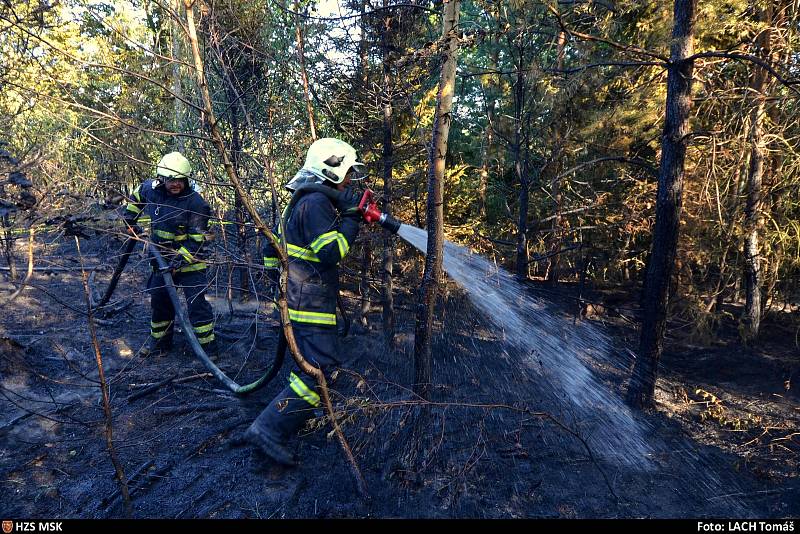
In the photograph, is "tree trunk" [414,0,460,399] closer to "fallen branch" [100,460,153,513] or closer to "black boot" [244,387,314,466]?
"black boot" [244,387,314,466]

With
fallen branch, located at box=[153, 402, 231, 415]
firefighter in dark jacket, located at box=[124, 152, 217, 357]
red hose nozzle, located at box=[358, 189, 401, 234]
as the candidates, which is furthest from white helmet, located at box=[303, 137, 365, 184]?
fallen branch, located at box=[153, 402, 231, 415]

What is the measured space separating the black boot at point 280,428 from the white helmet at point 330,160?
6.83 feet

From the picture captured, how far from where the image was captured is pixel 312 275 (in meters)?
4.34

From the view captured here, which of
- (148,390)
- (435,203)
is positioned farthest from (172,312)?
(435,203)

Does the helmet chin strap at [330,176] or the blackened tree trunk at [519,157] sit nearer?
the helmet chin strap at [330,176]

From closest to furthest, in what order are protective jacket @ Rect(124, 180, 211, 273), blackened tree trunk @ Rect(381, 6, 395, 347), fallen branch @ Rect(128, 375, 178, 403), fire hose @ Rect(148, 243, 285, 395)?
fire hose @ Rect(148, 243, 285, 395)
fallen branch @ Rect(128, 375, 178, 403)
protective jacket @ Rect(124, 180, 211, 273)
blackened tree trunk @ Rect(381, 6, 395, 347)

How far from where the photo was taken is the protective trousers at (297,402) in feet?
13.6

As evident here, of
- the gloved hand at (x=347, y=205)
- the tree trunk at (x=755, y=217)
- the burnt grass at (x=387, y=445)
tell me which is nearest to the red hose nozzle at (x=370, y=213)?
the gloved hand at (x=347, y=205)

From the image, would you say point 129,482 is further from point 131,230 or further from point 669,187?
point 669,187

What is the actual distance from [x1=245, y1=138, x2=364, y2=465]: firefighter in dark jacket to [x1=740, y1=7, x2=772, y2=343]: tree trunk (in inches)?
247

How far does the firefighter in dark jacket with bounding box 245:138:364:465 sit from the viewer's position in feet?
13.6

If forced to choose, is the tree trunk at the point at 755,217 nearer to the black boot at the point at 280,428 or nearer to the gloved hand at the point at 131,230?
the black boot at the point at 280,428

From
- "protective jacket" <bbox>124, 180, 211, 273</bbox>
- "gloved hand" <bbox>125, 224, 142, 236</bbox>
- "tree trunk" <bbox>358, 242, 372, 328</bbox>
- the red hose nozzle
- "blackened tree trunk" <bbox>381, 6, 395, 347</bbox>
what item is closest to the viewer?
"gloved hand" <bbox>125, 224, 142, 236</bbox>
